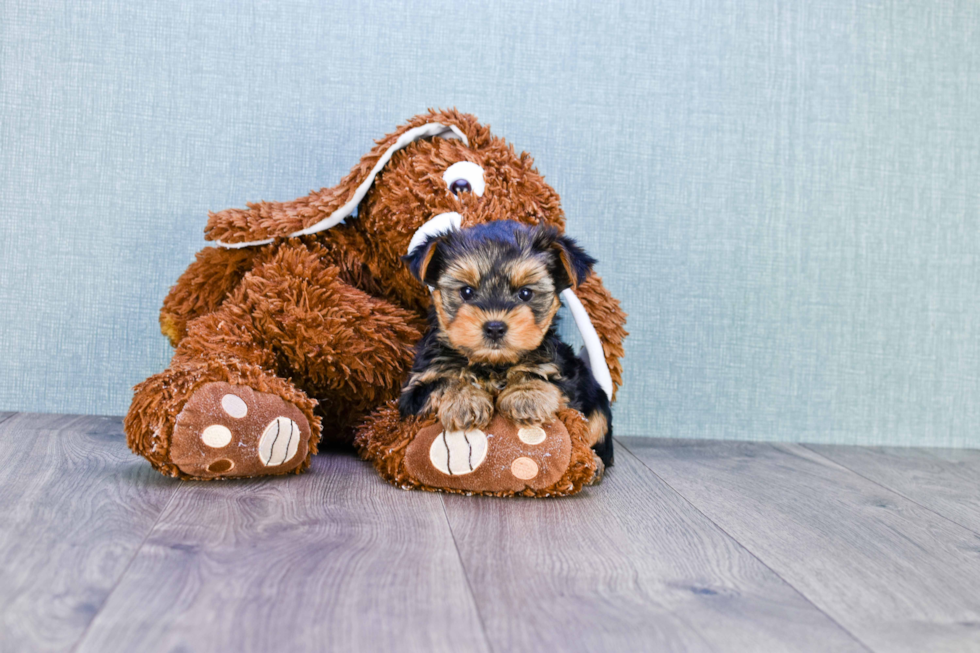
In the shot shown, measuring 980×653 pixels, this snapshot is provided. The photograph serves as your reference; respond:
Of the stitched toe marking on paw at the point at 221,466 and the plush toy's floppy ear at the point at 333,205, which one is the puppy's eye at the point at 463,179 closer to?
the plush toy's floppy ear at the point at 333,205

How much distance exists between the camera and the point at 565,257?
1528 mm

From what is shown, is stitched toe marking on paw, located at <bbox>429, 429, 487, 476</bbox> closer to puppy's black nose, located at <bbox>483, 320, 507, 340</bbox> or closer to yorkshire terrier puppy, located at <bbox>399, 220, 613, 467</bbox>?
yorkshire terrier puppy, located at <bbox>399, 220, 613, 467</bbox>

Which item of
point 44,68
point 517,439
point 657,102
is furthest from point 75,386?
point 657,102

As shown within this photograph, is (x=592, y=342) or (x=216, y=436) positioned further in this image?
(x=592, y=342)

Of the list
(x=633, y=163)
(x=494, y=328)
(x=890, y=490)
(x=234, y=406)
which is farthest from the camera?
(x=633, y=163)

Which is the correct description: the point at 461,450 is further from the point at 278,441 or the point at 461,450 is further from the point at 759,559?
the point at 759,559

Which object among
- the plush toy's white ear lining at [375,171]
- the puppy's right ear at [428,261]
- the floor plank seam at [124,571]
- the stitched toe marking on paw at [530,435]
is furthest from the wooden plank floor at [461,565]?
the plush toy's white ear lining at [375,171]

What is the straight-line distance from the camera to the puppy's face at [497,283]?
56.7 inches

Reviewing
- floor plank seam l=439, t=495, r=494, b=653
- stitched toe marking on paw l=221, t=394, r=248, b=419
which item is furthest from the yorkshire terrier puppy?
stitched toe marking on paw l=221, t=394, r=248, b=419

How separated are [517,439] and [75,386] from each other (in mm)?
1452

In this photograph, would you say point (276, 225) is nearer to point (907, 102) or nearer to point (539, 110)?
point (539, 110)

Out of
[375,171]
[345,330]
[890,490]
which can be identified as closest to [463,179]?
[375,171]

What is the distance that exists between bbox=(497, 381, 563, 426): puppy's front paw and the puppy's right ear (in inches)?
10.6

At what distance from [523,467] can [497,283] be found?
359mm
